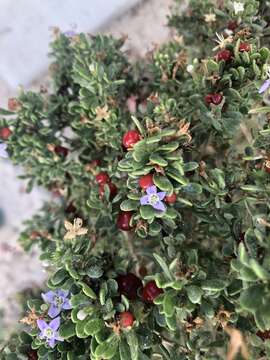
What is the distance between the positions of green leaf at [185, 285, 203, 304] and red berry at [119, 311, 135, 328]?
0.15m

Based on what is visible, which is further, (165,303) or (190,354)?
(190,354)

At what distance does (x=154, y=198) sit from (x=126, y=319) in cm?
28

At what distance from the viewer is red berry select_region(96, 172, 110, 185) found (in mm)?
1461

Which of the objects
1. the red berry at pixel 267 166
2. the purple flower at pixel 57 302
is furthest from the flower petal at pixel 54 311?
the red berry at pixel 267 166

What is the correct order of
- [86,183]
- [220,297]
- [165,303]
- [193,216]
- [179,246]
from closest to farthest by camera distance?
[165,303]
[220,297]
[179,246]
[193,216]
[86,183]

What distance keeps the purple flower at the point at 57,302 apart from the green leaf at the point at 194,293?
0.89ft

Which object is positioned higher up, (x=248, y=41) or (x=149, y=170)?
(x=248, y=41)

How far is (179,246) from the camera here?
4.33ft

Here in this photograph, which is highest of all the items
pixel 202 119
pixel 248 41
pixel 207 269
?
pixel 248 41

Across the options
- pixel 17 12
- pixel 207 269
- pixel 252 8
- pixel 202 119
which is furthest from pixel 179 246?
pixel 17 12

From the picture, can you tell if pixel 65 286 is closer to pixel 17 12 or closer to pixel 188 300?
pixel 188 300

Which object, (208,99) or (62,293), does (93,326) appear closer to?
(62,293)

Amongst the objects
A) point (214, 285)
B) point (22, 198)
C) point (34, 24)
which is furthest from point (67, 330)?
point (34, 24)

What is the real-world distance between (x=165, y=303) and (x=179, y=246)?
289mm
